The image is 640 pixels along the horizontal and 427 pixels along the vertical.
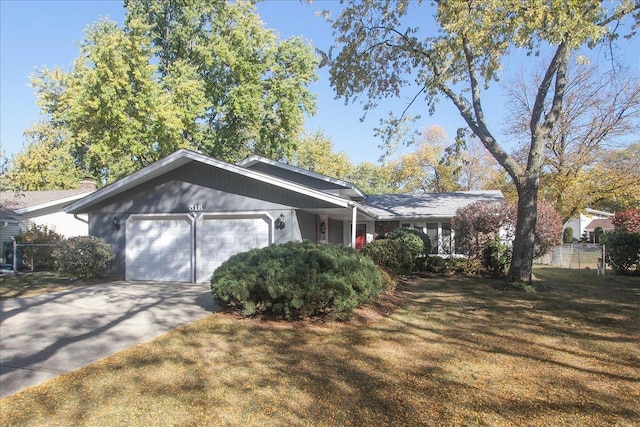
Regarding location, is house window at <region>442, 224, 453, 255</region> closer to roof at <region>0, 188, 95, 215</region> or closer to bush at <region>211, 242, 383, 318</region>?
bush at <region>211, 242, 383, 318</region>

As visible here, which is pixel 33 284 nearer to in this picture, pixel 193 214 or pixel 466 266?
pixel 193 214

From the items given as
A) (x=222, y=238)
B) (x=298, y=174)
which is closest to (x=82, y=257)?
Result: (x=222, y=238)

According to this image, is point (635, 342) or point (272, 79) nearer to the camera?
point (635, 342)

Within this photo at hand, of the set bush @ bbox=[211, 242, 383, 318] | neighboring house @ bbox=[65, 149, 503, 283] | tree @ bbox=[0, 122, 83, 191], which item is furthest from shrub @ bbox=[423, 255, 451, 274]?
tree @ bbox=[0, 122, 83, 191]

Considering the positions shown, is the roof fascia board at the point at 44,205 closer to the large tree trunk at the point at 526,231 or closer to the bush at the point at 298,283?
the bush at the point at 298,283

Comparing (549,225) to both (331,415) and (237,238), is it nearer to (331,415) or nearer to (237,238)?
(237,238)

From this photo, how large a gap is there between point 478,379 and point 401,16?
40.3 feet

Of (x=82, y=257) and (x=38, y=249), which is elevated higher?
(x=82, y=257)

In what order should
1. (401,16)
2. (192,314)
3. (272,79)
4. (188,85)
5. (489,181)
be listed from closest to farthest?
(192,314), (401,16), (188,85), (272,79), (489,181)

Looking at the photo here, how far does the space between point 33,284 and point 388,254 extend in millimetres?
11094

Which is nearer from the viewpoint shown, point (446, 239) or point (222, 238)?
point (222, 238)

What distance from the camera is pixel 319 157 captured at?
43344mm

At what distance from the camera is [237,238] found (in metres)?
12.6

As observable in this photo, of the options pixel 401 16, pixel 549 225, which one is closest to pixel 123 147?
pixel 401 16
